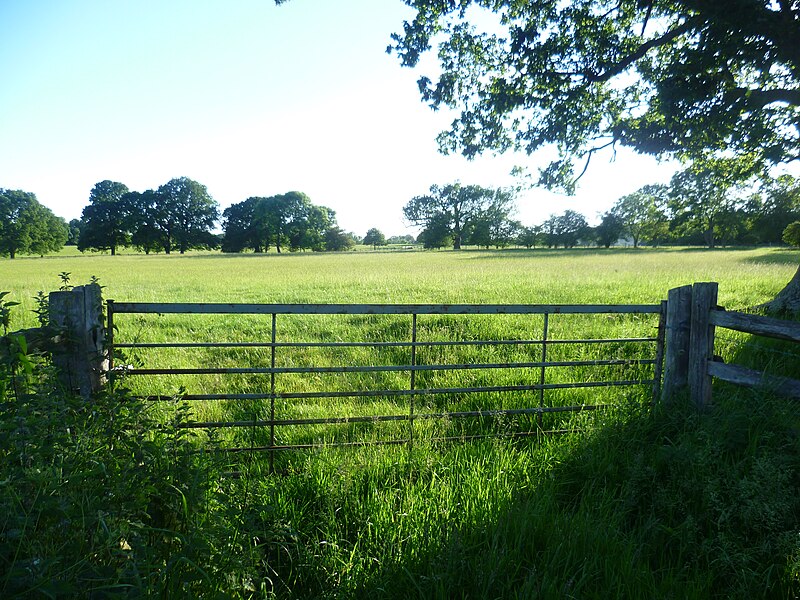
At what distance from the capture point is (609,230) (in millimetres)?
97500

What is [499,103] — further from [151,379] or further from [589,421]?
[151,379]

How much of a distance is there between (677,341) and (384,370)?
300 centimetres

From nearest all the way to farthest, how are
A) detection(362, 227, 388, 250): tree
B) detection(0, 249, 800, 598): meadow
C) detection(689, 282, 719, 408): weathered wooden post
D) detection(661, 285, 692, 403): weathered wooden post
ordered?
detection(0, 249, 800, 598): meadow, detection(689, 282, 719, 408): weathered wooden post, detection(661, 285, 692, 403): weathered wooden post, detection(362, 227, 388, 250): tree

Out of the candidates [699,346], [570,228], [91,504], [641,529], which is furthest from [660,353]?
[570,228]

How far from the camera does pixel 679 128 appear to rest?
1004cm

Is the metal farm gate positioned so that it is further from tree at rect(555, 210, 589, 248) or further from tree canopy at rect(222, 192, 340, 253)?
tree at rect(555, 210, 589, 248)

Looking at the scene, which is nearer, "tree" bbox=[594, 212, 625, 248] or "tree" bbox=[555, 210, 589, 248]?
"tree" bbox=[594, 212, 625, 248]

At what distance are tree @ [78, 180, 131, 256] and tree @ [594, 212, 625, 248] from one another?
97.9 m

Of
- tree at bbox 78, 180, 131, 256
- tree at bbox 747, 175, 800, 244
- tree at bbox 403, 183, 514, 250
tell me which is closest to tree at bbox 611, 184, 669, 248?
tree at bbox 747, 175, 800, 244

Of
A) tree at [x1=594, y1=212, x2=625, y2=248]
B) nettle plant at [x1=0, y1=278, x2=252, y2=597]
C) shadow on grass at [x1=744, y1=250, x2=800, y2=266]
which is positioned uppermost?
tree at [x1=594, y1=212, x2=625, y2=248]

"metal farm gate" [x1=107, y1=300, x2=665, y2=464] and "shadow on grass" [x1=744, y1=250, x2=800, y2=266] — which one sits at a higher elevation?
"shadow on grass" [x1=744, y1=250, x2=800, y2=266]

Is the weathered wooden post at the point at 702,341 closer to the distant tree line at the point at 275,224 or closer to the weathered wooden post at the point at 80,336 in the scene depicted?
the weathered wooden post at the point at 80,336

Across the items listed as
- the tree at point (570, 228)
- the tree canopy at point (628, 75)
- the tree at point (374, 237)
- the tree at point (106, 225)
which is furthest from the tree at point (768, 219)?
the tree at point (374, 237)

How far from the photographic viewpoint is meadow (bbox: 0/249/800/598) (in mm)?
1906
